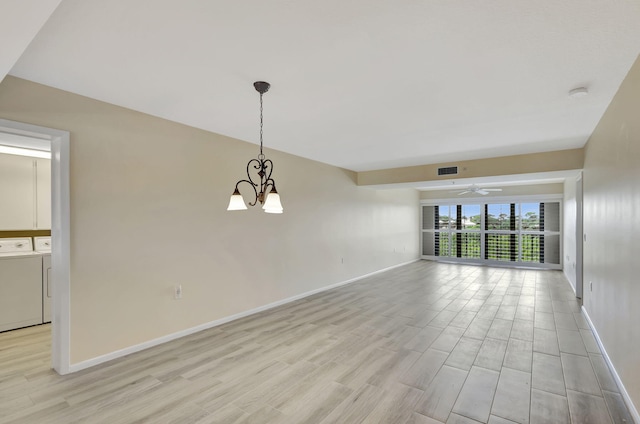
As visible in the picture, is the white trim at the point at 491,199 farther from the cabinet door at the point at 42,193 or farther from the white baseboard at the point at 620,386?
the cabinet door at the point at 42,193

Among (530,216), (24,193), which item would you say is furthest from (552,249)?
(24,193)

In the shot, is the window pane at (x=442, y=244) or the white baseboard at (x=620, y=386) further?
the window pane at (x=442, y=244)

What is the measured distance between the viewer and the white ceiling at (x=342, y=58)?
161 cm

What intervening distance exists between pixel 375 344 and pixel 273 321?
1427 millimetres

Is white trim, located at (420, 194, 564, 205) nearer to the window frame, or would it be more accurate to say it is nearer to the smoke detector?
the window frame

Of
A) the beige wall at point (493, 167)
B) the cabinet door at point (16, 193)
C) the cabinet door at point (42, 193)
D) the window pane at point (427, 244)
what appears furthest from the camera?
the window pane at point (427, 244)

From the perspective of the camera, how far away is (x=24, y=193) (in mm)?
4168

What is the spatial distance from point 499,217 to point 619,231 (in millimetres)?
7305

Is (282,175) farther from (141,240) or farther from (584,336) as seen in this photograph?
(584,336)

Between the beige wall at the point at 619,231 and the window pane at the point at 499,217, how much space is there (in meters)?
5.90

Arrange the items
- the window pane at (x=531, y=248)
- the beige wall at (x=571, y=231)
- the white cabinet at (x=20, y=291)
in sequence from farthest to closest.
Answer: the window pane at (x=531, y=248) < the beige wall at (x=571, y=231) < the white cabinet at (x=20, y=291)

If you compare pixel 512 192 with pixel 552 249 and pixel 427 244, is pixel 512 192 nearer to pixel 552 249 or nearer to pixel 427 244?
pixel 552 249

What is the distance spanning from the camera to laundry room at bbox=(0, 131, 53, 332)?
368 centimetres

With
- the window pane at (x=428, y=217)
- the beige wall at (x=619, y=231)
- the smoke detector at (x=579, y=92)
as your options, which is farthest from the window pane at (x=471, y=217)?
the smoke detector at (x=579, y=92)
